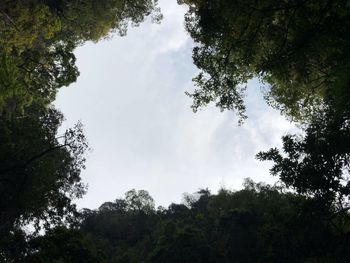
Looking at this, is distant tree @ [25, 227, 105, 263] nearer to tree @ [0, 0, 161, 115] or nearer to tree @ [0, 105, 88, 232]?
tree @ [0, 105, 88, 232]

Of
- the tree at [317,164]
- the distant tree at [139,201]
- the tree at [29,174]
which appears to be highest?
the distant tree at [139,201]

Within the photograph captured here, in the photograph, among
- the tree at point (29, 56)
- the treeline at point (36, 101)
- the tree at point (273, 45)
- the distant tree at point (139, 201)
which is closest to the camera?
the tree at point (29, 56)

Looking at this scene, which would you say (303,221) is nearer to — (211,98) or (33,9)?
(211,98)

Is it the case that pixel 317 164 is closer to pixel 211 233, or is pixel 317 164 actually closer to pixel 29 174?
pixel 29 174

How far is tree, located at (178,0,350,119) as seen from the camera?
484 inches

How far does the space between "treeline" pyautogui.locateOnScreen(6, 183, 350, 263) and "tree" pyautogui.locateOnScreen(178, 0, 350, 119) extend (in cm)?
585

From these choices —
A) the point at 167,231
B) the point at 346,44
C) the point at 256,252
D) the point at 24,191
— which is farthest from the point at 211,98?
the point at 167,231

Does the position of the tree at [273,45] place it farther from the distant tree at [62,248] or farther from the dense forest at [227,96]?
the distant tree at [62,248]

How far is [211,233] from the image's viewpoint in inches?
1734

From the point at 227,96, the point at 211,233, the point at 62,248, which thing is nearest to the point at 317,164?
the point at 227,96

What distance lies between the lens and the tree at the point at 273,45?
12.3 metres

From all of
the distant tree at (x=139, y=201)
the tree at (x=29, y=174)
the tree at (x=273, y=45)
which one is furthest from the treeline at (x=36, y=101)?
the distant tree at (x=139, y=201)

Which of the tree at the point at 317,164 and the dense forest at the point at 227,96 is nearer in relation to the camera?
the dense forest at the point at 227,96

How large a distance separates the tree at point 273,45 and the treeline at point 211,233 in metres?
5.85
